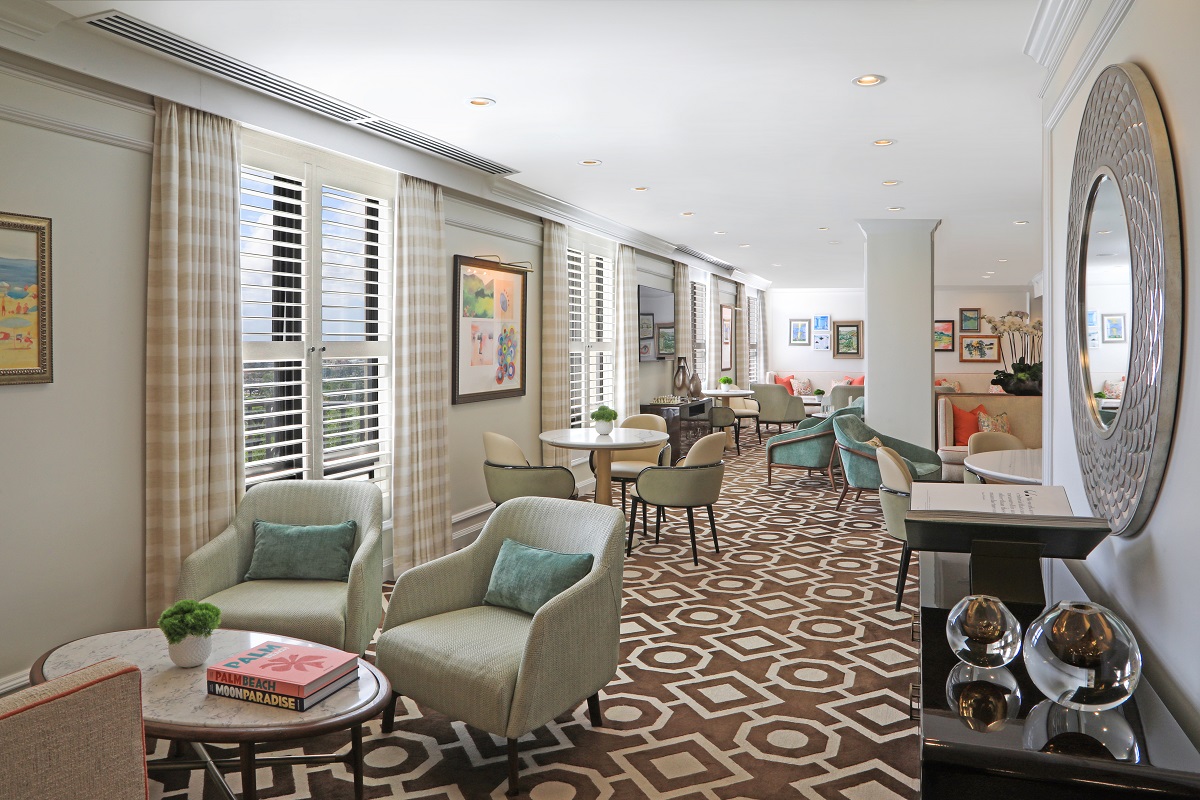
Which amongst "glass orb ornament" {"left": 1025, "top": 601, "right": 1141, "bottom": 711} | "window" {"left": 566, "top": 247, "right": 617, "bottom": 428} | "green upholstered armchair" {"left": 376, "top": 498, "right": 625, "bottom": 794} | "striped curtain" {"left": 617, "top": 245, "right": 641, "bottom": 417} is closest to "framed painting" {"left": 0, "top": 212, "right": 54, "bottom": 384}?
"green upholstered armchair" {"left": 376, "top": 498, "right": 625, "bottom": 794}

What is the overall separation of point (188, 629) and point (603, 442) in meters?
3.62

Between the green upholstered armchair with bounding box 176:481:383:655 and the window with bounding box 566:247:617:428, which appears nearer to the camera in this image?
the green upholstered armchair with bounding box 176:481:383:655

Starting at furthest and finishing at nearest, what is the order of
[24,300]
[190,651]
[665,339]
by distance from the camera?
[665,339] < [24,300] < [190,651]

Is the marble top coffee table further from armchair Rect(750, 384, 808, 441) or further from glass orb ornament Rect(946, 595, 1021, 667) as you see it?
armchair Rect(750, 384, 808, 441)

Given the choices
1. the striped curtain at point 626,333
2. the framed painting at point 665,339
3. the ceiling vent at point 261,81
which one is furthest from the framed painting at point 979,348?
the ceiling vent at point 261,81

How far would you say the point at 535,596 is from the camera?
9.99ft

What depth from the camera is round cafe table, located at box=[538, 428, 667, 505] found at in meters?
5.81

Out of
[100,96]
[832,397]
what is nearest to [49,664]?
[100,96]

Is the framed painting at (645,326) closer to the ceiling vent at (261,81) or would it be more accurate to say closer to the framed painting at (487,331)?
the framed painting at (487,331)

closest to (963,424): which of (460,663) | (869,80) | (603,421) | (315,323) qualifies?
(603,421)

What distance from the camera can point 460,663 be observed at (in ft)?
8.89

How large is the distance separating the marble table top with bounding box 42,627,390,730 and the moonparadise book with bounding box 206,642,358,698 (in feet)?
0.17

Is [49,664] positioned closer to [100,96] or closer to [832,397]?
[100,96]

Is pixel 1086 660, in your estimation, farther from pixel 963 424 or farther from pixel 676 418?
pixel 676 418
